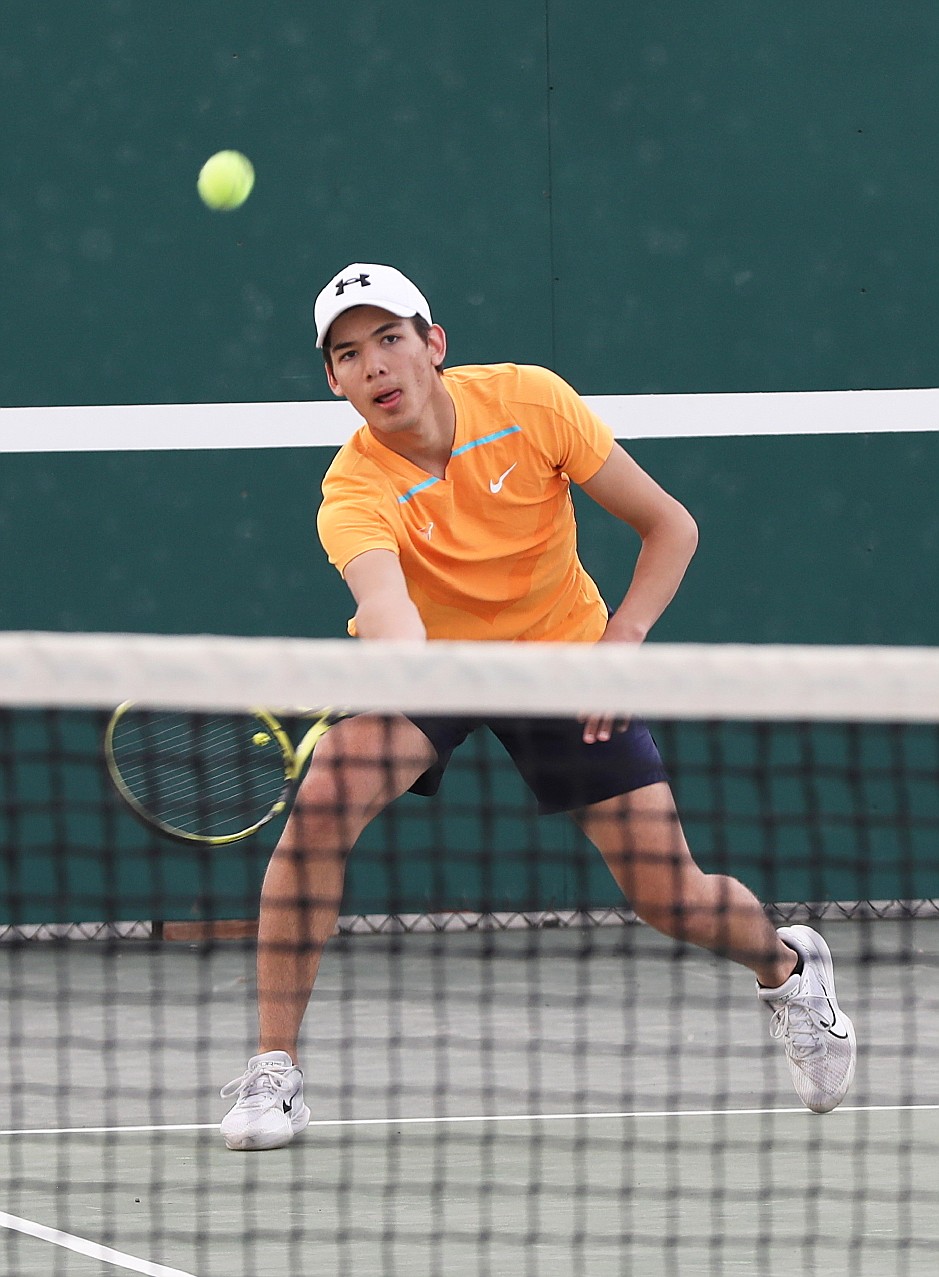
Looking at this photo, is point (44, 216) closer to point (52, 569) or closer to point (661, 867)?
point (52, 569)

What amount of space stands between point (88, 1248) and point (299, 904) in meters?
0.57

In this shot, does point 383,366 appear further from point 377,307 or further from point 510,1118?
point 510,1118

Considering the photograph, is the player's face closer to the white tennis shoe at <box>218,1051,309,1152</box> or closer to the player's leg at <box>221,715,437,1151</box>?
the player's leg at <box>221,715,437,1151</box>

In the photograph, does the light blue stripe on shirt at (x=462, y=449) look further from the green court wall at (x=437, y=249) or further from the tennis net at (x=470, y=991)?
the green court wall at (x=437, y=249)

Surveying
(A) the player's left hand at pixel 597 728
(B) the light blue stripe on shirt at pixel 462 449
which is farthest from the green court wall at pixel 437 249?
(A) the player's left hand at pixel 597 728

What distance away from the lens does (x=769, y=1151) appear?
3.46m

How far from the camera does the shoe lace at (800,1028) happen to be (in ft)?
10.7

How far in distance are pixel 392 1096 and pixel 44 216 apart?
2.82m

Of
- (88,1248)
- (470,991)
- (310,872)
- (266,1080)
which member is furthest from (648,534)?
(470,991)

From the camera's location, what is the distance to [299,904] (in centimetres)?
303

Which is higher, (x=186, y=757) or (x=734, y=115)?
(x=734, y=115)

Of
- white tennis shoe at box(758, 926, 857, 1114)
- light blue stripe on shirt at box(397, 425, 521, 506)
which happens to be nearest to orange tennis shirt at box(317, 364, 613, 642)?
light blue stripe on shirt at box(397, 425, 521, 506)

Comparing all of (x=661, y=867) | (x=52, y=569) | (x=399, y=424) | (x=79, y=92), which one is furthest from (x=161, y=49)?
(x=661, y=867)

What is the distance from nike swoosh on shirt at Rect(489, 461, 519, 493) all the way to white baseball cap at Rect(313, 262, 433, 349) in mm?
275
